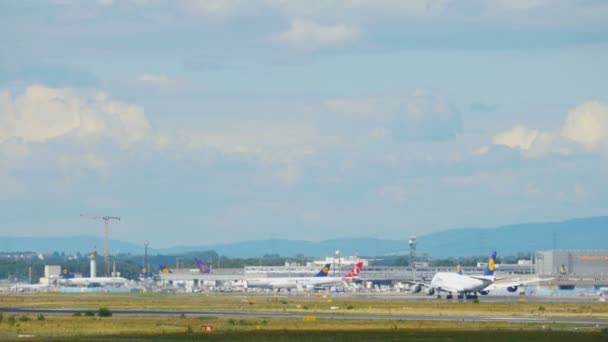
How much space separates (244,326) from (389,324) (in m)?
11.8

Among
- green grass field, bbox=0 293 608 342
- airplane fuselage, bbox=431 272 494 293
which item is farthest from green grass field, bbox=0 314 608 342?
airplane fuselage, bbox=431 272 494 293

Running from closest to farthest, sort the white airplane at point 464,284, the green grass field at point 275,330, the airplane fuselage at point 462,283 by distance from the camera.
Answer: the green grass field at point 275,330 → the airplane fuselage at point 462,283 → the white airplane at point 464,284

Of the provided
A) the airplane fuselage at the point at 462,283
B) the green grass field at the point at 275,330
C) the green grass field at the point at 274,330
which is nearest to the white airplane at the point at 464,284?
the airplane fuselage at the point at 462,283

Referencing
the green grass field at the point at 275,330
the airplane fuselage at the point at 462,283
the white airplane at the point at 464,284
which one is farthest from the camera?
the white airplane at the point at 464,284

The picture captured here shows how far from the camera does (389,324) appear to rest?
9762 cm

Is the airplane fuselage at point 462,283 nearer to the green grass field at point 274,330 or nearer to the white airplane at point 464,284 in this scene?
the white airplane at point 464,284

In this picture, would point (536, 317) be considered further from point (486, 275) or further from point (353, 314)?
point (486, 275)

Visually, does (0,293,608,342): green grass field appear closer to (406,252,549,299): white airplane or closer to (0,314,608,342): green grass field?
(0,314,608,342): green grass field

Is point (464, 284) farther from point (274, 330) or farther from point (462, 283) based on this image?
point (274, 330)

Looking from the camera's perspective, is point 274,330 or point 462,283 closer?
point 274,330

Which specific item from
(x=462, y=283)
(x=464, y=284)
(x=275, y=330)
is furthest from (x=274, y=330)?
(x=462, y=283)

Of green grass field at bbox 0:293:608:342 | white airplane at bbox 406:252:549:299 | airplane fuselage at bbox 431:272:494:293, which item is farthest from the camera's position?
white airplane at bbox 406:252:549:299

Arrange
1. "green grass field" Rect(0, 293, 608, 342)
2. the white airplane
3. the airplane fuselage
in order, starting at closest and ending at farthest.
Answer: "green grass field" Rect(0, 293, 608, 342), the airplane fuselage, the white airplane

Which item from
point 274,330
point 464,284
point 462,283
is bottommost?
point 274,330
